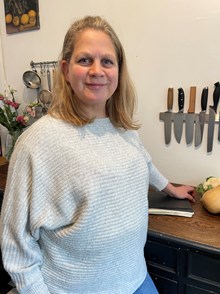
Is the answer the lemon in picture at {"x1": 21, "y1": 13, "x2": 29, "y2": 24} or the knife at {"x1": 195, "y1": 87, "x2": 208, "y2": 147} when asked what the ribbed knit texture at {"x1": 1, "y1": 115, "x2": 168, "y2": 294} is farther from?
the lemon in picture at {"x1": 21, "y1": 13, "x2": 29, "y2": 24}

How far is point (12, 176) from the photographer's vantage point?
26.7 inches

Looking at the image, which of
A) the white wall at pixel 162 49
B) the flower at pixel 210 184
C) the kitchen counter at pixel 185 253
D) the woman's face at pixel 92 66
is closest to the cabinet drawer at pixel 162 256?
the kitchen counter at pixel 185 253

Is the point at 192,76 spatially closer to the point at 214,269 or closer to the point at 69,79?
the point at 69,79

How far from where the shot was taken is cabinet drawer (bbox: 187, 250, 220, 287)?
91 cm

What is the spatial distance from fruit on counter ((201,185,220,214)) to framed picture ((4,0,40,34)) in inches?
54.2

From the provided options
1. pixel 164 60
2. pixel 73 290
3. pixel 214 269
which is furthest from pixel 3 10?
pixel 214 269

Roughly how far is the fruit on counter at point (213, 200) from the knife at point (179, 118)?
1.15 ft

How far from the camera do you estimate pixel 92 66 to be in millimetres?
729

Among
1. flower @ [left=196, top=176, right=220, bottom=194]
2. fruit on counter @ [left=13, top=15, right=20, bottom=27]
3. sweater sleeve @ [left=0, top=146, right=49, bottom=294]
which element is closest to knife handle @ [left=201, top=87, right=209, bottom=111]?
flower @ [left=196, top=176, right=220, bottom=194]

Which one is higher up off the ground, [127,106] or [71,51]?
[71,51]

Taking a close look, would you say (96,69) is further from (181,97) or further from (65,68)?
(181,97)

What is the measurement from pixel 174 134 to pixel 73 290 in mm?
897

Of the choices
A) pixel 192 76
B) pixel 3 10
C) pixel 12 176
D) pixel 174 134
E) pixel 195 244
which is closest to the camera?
pixel 12 176

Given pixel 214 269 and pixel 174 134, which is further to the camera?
pixel 174 134
